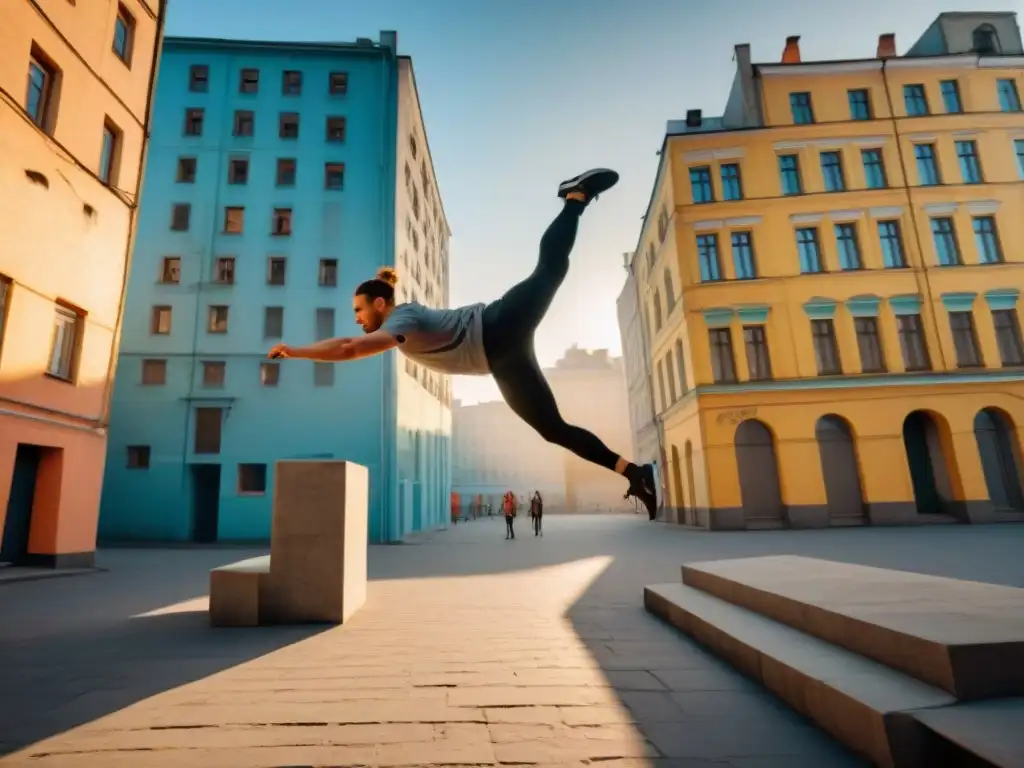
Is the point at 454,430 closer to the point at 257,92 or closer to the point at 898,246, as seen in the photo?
the point at 257,92

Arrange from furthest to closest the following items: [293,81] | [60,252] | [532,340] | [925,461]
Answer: [293,81]
[925,461]
[60,252]
[532,340]

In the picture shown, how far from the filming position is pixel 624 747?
9.15 ft

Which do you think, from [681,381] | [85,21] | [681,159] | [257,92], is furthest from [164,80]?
[681,381]

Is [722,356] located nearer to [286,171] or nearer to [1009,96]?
[1009,96]

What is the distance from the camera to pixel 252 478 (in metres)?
21.2

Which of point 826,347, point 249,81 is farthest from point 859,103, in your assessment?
point 249,81

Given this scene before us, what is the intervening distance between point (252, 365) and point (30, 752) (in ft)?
68.7

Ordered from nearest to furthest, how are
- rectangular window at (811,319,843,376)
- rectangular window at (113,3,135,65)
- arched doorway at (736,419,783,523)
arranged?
rectangular window at (113,3,135,65) < arched doorway at (736,419,783,523) < rectangular window at (811,319,843,376)

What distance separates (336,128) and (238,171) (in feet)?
15.9

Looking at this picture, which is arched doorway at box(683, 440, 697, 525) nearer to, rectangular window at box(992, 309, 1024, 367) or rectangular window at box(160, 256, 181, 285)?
rectangular window at box(992, 309, 1024, 367)

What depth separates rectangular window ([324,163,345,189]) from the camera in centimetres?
2425

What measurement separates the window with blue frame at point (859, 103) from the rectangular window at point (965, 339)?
9.41m

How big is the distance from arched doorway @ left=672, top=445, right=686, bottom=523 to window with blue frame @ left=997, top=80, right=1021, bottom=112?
20115 mm

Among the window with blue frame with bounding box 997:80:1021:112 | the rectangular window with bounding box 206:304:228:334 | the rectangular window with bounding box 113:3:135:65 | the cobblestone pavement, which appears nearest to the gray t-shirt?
the cobblestone pavement
